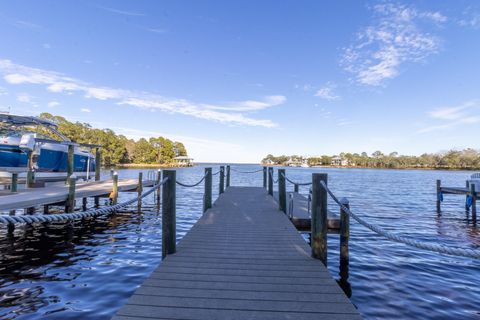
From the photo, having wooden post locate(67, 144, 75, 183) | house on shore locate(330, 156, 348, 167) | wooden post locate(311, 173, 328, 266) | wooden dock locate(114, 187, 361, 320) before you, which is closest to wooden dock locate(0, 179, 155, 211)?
wooden post locate(67, 144, 75, 183)

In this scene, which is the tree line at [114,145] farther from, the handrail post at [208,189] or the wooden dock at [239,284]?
the wooden dock at [239,284]

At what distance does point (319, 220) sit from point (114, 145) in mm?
101952

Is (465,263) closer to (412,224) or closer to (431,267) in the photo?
(431,267)

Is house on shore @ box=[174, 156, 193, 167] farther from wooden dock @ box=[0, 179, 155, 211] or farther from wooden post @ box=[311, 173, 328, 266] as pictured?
wooden post @ box=[311, 173, 328, 266]

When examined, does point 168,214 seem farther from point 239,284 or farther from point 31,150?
point 31,150

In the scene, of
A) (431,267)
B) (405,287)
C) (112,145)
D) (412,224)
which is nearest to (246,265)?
(405,287)

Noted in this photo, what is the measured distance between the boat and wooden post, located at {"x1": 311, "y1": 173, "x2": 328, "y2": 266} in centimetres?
1593

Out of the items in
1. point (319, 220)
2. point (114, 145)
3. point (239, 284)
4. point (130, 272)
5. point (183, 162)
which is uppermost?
point (114, 145)

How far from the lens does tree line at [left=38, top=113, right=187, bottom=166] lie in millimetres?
75438

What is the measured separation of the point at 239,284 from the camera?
358 centimetres

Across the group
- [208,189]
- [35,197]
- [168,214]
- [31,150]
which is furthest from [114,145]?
[168,214]

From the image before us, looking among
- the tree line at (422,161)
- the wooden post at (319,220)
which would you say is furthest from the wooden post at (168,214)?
the tree line at (422,161)

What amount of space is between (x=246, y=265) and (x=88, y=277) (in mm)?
4222

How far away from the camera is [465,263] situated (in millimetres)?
7477
